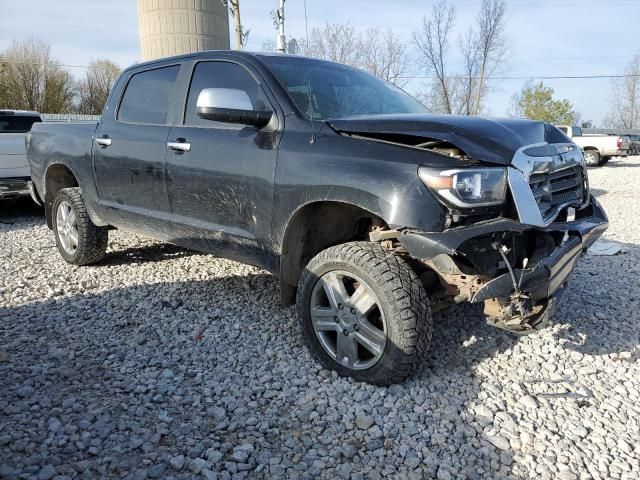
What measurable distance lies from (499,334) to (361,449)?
1572 millimetres

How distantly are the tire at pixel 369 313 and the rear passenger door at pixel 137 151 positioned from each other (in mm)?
1564

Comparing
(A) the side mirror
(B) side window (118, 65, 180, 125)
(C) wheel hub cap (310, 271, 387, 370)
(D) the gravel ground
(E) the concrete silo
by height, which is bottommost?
(D) the gravel ground

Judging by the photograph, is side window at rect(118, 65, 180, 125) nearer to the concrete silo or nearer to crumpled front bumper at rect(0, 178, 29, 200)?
crumpled front bumper at rect(0, 178, 29, 200)

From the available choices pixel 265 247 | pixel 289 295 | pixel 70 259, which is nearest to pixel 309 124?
pixel 265 247

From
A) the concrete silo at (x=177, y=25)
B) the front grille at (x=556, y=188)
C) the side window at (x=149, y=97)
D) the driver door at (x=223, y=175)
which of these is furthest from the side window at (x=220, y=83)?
the concrete silo at (x=177, y=25)

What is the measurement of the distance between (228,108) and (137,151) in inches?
54.3

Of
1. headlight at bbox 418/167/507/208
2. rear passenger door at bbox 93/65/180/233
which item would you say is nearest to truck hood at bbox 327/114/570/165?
headlight at bbox 418/167/507/208

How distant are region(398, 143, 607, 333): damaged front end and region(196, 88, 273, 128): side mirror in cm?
121

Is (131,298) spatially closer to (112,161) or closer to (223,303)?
(223,303)

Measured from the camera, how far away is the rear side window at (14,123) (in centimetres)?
824

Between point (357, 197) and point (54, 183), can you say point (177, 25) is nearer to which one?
point (54, 183)

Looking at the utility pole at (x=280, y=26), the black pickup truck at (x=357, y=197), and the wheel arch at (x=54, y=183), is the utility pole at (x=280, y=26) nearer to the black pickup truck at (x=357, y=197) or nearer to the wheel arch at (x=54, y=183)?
the wheel arch at (x=54, y=183)

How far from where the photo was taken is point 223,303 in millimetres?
4113

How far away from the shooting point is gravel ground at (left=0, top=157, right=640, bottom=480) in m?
2.27
